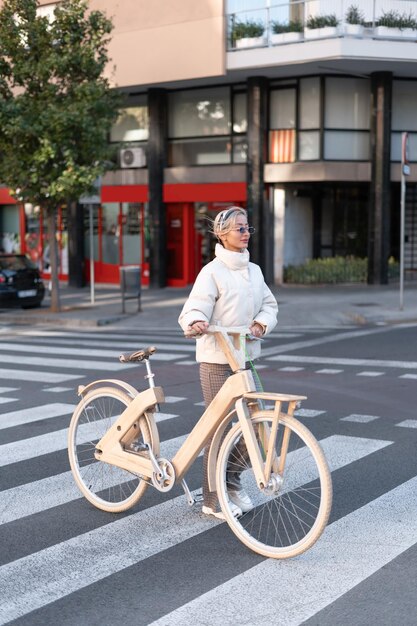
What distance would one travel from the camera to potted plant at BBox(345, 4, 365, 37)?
73.4 feet

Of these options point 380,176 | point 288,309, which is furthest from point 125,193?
point 288,309

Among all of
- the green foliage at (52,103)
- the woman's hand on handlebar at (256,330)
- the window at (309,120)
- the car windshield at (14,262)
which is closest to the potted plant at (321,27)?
the window at (309,120)

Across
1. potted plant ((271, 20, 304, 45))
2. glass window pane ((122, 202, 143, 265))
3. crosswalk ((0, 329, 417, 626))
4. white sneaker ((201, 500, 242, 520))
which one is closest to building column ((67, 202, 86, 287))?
glass window pane ((122, 202, 143, 265))

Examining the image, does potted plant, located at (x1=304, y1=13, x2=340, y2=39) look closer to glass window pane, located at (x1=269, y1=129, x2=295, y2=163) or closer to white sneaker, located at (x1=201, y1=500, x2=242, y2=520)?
glass window pane, located at (x1=269, y1=129, x2=295, y2=163)

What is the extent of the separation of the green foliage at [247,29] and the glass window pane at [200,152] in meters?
3.37

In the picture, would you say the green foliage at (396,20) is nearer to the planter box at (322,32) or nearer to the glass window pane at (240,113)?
the planter box at (322,32)

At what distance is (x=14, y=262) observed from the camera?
69.4 feet

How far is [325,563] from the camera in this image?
4781mm

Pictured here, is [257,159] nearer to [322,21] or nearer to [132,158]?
[322,21]

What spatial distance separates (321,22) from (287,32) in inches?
36.4

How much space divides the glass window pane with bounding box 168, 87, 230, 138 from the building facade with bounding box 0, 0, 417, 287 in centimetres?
3

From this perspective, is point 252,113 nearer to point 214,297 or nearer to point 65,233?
point 65,233

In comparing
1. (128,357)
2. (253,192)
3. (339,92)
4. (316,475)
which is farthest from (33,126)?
(316,475)

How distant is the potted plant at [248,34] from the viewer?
23.4m
